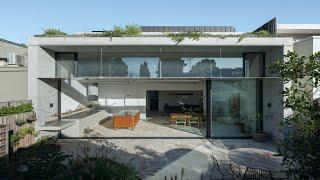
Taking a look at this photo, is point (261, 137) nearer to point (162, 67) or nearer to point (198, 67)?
point (198, 67)

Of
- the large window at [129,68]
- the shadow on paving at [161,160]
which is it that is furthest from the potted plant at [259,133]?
the large window at [129,68]

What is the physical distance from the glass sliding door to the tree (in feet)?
39.2

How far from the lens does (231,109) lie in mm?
17562

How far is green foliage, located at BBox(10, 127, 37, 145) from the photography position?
12543 millimetres

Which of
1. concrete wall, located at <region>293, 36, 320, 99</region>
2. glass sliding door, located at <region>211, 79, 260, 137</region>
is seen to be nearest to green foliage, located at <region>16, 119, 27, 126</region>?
glass sliding door, located at <region>211, 79, 260, 137</region>

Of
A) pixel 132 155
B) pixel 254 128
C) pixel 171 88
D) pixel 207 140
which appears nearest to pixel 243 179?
pixel 132 155

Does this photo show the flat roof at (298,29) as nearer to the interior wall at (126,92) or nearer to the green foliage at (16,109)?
the interior wall at (126,92)

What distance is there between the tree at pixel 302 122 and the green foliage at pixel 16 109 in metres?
10.4

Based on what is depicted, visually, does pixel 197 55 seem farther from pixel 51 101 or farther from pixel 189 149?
pixel 51 101

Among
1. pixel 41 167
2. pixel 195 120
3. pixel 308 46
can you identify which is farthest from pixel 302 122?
pixel 195 120

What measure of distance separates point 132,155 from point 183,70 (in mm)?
5531

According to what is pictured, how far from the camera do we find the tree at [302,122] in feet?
16.0

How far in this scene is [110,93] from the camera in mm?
23328

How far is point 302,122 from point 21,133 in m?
11.5
